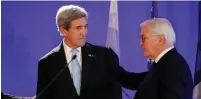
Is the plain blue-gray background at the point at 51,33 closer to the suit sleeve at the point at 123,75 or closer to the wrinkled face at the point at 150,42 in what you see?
the suit sleeve at the point at 123,75

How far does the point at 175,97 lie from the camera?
1305 millimetres

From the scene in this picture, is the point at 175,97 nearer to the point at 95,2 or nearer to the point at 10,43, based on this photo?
the point at 95,2

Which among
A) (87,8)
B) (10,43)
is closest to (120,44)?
(87,8)

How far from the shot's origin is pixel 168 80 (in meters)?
1.33

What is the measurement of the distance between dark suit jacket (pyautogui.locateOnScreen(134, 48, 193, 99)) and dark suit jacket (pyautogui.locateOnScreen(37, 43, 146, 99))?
256mm

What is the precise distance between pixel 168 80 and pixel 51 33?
0.82 metres

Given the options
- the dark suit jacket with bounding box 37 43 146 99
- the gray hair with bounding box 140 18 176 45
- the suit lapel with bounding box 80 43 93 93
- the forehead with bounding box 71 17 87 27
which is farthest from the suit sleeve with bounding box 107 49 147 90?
the gray hair with bounding box 140 18 176 45

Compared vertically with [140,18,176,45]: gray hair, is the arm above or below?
below

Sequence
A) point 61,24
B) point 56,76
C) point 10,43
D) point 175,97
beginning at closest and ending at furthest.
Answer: point 175,97, point 56,76, point 61,24, point 10,43

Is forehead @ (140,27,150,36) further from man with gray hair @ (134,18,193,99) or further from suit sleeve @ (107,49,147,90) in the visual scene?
suit sleeve @ (107,49,147,90)

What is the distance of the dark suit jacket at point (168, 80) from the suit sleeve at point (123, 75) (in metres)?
0.31

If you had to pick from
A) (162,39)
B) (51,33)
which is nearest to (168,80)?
(162,39)

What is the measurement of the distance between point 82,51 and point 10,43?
51 centimetres

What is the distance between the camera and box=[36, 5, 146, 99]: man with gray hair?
1540mm
